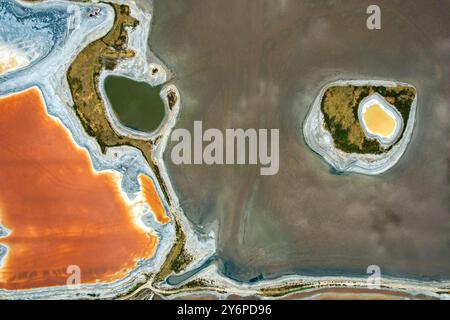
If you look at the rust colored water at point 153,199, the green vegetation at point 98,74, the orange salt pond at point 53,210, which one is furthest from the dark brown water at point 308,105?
the orange salt pond at point 53,210

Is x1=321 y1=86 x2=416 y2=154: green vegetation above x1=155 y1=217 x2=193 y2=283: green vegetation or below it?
above

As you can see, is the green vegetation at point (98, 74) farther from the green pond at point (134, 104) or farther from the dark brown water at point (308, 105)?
the dark brown water at point (308, 105)

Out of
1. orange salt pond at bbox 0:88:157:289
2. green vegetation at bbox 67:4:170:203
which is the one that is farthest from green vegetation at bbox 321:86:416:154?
orange salt pond at bbox 0:88:157:289

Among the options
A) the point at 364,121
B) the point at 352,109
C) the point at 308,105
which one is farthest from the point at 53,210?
Answer: the point at 364,121

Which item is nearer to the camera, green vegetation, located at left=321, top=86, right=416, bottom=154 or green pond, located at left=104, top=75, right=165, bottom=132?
green vegetation, located at left=321, top=86, right=416, bottom=154

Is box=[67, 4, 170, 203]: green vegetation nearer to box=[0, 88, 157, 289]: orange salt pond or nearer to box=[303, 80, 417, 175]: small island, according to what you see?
box=[0, 88, 157, 289]: orange salt pond

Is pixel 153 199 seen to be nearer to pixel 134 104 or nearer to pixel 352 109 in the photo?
pixel 134 104

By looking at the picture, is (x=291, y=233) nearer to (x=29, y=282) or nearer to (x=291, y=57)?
(x=291, y=57)
